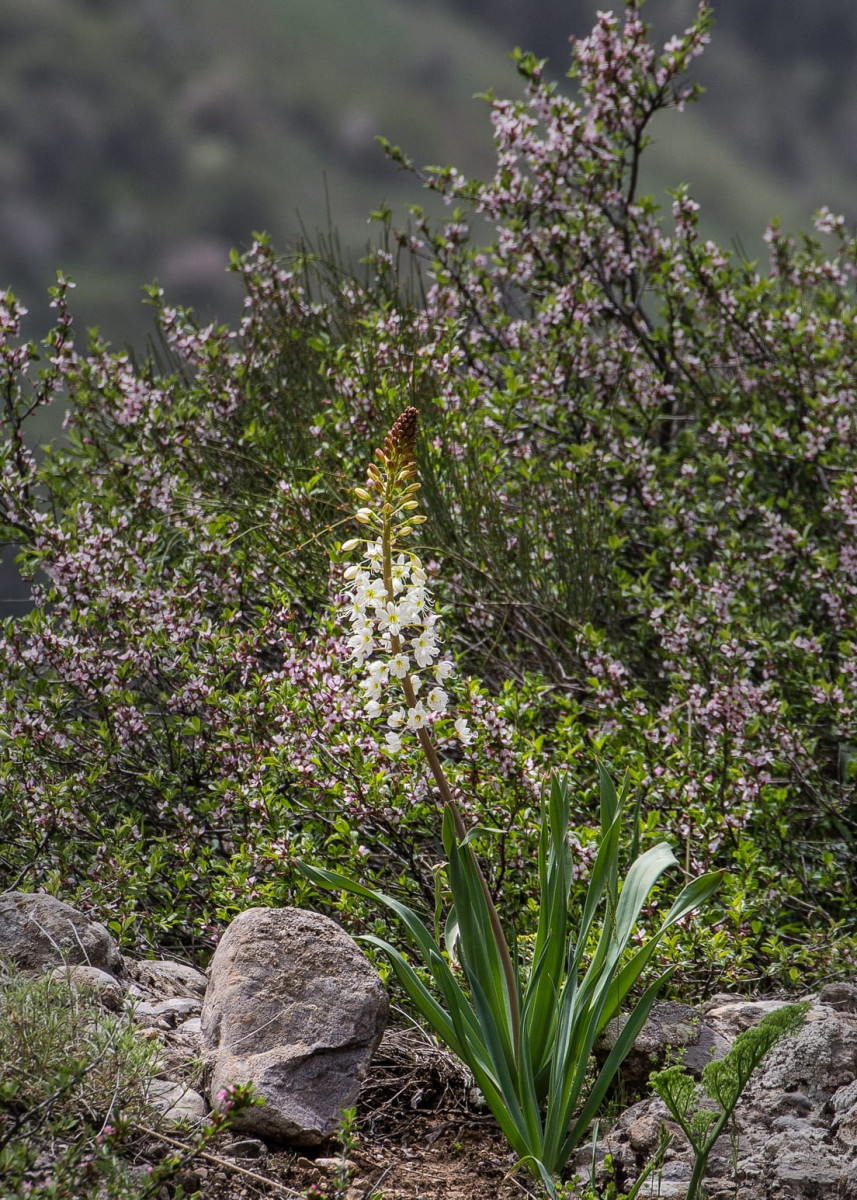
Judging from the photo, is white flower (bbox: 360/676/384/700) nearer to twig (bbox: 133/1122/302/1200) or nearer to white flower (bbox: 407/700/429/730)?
white flower (bbox: 407/700/429/730)

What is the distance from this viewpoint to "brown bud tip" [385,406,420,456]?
2.29 metres

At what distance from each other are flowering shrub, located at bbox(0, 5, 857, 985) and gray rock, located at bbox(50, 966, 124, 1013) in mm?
598

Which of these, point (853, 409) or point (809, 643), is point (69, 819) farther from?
point (853, 409)

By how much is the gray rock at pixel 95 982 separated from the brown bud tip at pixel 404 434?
4.80 ft

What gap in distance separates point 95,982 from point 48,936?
17 centimetres

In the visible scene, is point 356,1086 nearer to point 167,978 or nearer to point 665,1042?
point 665,1042

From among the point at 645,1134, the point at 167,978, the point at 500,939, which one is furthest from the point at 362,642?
the point at 167,978

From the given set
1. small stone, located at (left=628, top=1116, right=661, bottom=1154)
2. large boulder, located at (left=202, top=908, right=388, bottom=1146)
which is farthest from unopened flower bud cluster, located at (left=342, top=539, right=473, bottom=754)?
small stone, located at (left=628, top=1116, right=661, bottom=1154)

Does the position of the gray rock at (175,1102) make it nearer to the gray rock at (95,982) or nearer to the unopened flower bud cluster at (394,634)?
the gray rock at (95,982)

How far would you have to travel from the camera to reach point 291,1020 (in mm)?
2604

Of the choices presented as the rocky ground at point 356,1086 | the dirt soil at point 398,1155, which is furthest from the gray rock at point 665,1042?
the dirt soil at point 398,1155

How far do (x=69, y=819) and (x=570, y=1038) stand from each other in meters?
2.21

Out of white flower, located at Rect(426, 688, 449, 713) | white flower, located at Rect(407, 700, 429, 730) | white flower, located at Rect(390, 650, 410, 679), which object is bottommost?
white flower, located at Rect(407, 700, 429, 730)

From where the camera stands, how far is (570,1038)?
246 cm
